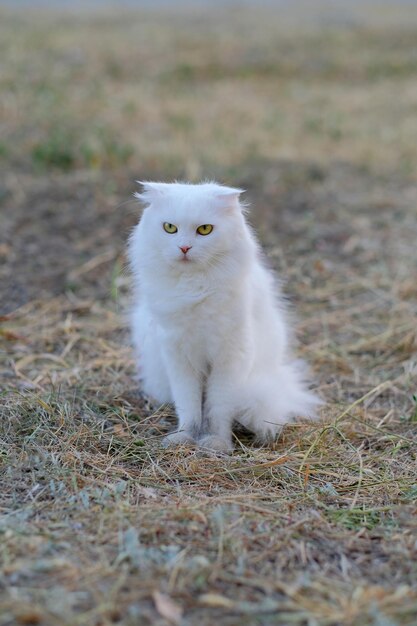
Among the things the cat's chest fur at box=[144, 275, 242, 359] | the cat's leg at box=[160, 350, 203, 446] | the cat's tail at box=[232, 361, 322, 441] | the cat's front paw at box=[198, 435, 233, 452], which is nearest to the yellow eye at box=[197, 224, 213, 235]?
the cat's chest fur at box=[144, 275, 242, 359]

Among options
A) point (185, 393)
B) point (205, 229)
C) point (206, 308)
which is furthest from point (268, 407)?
point (205, 229)

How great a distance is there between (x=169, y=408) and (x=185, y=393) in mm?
258

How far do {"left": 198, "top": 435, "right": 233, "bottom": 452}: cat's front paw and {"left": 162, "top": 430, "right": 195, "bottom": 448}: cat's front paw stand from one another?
0.04m

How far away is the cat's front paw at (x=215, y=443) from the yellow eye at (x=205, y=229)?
749 millimetres

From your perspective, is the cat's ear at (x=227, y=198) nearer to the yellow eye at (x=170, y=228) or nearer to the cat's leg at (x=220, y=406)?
the yellow eye at (x=170, y=228)

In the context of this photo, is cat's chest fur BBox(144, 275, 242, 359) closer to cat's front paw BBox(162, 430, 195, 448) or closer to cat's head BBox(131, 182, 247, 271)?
cat's head BBox(131, 182, 247, 271)

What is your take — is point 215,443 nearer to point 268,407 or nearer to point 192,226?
point 268,407

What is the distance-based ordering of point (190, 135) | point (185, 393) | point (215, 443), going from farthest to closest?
point (190, 135), point (185, 393), point (215, 443)

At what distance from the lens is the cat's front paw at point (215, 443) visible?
9.05ft

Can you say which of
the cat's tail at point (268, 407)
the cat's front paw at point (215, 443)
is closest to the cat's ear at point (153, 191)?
the cat's tail at point (268, 407)

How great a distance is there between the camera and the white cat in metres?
2.68

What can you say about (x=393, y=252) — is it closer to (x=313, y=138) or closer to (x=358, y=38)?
(x=313, y=138)

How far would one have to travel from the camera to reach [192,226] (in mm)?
2662

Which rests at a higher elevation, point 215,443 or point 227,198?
point 227,198
